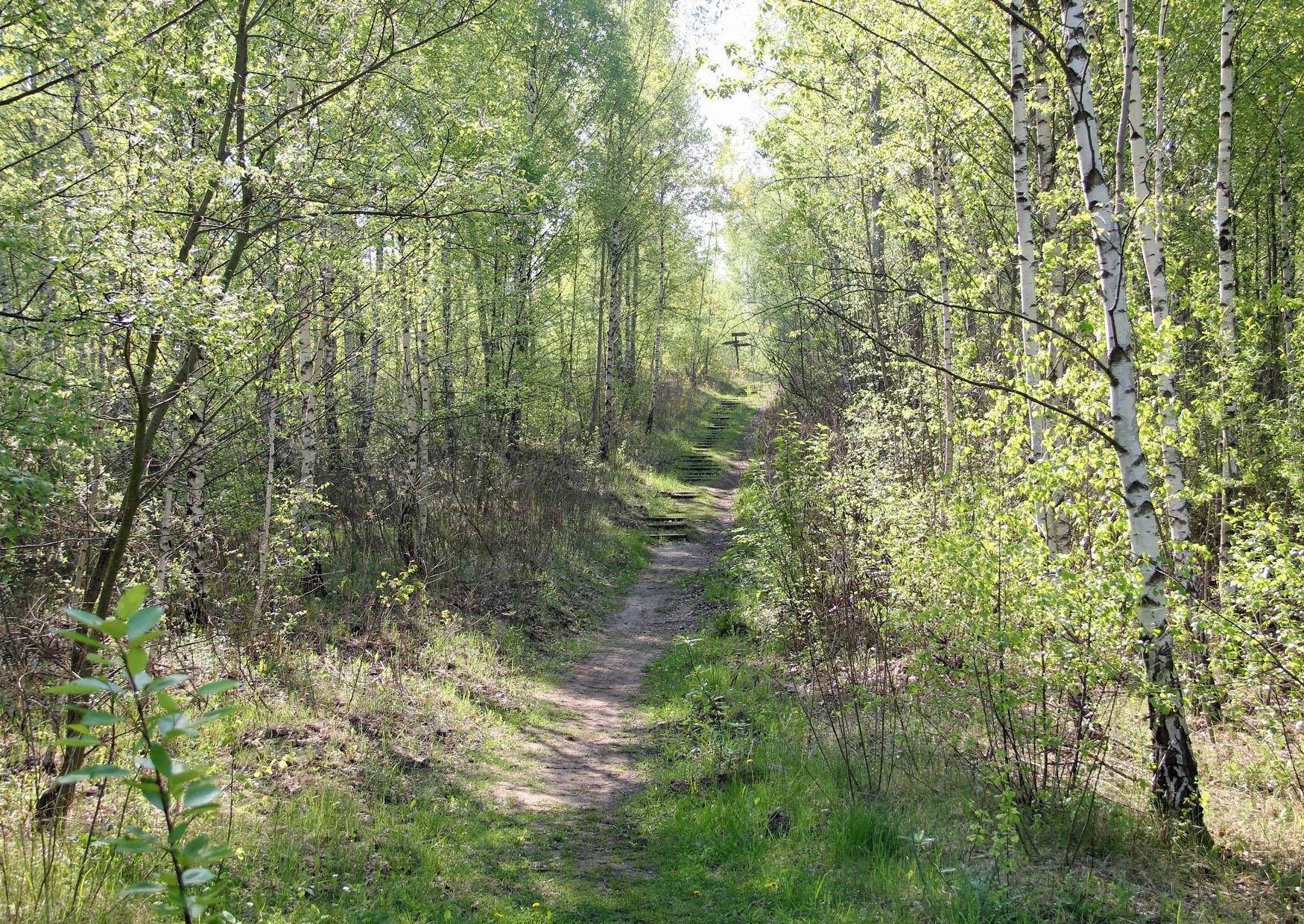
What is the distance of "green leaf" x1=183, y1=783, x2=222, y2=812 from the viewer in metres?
1.30

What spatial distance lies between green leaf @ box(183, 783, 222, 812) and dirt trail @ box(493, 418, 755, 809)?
4609mm

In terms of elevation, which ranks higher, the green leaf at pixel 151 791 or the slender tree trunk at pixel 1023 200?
the slender tree trunk at pixel 1023 200

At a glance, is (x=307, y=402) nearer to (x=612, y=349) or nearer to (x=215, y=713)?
(x=215, y=713)

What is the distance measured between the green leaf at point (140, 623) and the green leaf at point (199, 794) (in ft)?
0.95

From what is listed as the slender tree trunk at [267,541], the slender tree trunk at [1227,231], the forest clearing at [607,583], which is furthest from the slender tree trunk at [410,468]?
the slender tree trunk at [1227,231]

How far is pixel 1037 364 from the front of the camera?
452 cm

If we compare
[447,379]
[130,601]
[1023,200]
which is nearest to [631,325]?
[447,379]

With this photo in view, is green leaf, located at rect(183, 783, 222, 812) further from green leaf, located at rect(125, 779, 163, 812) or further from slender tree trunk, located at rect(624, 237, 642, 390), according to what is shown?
slender tree trunk, located at rect(624, 237, 642, 390)

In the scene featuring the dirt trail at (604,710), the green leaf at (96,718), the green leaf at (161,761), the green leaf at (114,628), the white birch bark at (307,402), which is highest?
the white birch bark at (307,402)

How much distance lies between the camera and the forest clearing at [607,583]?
3.71 m

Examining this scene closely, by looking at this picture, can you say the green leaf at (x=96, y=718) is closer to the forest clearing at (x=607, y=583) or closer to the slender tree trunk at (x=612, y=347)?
the forest clearing at (x=607, y=583)

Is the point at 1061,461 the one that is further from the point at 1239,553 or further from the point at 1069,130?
the point at 1069,130

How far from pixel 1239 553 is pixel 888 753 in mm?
2537

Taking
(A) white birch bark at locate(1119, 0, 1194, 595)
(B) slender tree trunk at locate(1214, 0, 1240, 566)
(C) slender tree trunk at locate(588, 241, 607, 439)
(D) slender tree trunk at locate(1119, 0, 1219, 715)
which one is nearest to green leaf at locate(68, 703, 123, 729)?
(D) slender tree trunk at locate(1119, 0, 1219, 715)
